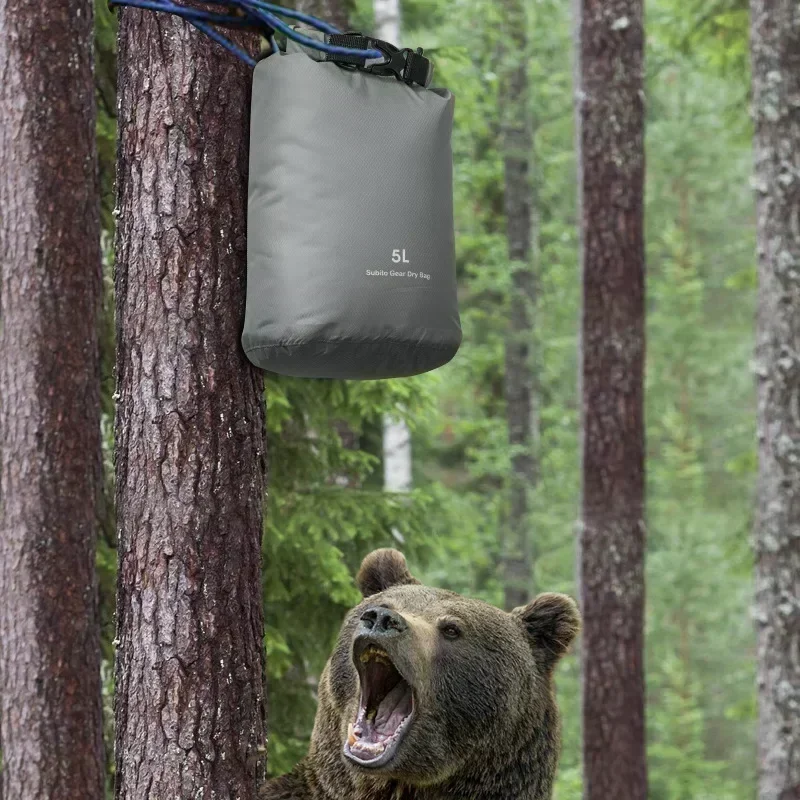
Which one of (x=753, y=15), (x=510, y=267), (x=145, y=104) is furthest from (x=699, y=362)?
(x=145, y=104)

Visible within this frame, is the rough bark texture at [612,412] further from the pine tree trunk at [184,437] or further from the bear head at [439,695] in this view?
the pine tree trunk at [184,437]

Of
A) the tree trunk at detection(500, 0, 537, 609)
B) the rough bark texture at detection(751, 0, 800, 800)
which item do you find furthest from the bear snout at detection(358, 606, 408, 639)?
the tree trunk at detection(500, 0, 537, 609)

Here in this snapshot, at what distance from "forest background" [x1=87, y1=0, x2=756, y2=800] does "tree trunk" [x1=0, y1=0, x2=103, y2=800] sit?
3.93 ft

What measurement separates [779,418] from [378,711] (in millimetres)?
5154

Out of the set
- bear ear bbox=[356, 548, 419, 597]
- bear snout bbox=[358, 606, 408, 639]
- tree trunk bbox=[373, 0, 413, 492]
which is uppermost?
tree trunk bbox=[373, 0, 413, 492]

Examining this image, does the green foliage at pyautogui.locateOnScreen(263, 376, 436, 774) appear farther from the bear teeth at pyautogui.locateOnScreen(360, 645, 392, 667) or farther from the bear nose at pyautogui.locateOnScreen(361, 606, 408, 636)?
the bear nose at pyautogui.locateOnScreen(361, 606, 408, 636)

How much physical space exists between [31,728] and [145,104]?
3.46 meters

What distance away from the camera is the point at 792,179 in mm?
8117

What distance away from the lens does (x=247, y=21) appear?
11.0 feet

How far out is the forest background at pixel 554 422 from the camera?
24.7 ft

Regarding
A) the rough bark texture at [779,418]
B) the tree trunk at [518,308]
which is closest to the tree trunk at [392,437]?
the tree trunk at [518,308]

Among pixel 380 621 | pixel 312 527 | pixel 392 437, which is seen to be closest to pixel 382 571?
pixel 380 621

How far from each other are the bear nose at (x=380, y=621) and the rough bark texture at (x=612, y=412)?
5.48 metres

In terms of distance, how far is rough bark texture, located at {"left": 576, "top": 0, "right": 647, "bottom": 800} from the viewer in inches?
340
